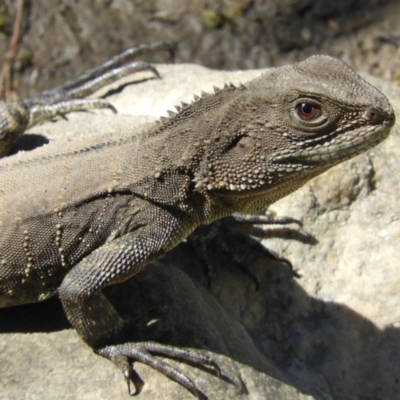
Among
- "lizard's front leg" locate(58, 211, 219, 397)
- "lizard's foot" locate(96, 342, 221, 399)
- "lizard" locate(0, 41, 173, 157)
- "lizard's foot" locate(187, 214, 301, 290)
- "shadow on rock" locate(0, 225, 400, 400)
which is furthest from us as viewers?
"lizard" locate(0, 41, 173, 157)

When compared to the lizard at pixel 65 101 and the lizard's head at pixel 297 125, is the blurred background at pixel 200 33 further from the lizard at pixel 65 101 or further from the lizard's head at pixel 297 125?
the lizard's head at pixel 297 125

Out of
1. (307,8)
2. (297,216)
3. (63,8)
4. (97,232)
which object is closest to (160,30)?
(63,8)

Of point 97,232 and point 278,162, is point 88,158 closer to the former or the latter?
point 97,232

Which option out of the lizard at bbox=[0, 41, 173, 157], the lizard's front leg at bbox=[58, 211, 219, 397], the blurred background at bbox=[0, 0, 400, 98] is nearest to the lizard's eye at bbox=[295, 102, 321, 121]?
the lizard's front leg at bbox=[58, 211, 219, 397]

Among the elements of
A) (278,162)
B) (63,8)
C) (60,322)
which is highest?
(278,162)

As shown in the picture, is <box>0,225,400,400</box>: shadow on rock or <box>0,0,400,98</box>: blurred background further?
<box>0,0,400,98</box>: blurred background

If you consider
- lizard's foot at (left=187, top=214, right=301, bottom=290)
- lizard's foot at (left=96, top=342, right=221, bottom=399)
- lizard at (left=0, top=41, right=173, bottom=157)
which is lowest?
lizard's foot at (left=96, top=342, right=221, bottom=399)

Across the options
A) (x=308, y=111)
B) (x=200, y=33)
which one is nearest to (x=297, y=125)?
(x=308, y=111)

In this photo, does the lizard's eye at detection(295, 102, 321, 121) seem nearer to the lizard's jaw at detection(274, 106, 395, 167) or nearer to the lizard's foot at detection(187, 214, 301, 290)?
the lizard's jaw at detection(274, 106, 395, 167)
